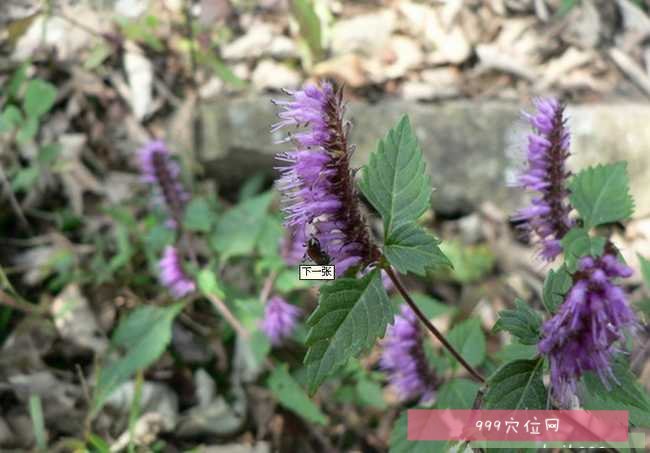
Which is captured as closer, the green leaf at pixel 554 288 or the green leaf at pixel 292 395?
the green leaf at pixel 554 288

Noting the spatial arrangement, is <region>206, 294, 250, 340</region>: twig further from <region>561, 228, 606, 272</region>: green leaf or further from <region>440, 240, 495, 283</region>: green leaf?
<region>561, 228, 606, 272</region>: green leaf

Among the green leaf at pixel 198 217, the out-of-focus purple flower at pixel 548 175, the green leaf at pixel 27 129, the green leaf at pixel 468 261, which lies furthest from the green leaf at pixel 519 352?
the green leaf at pixel 27 129

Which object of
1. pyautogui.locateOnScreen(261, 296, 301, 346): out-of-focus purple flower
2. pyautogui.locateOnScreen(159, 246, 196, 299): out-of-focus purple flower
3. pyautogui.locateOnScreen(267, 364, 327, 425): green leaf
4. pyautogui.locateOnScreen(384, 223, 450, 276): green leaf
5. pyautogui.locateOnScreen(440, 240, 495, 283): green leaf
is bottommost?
pyautogui.locateOnScreen(267, 364, 327, 425): green leaf

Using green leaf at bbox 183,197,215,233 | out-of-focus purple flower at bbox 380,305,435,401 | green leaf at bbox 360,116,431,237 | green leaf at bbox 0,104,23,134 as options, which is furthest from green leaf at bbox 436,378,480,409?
green leaf at bbox 0,104,23,134

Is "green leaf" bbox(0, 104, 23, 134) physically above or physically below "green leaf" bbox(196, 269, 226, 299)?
above

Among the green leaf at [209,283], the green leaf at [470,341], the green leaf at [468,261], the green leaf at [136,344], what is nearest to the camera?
the green leaf at [470,341]

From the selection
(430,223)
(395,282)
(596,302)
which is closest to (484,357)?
(395,282)

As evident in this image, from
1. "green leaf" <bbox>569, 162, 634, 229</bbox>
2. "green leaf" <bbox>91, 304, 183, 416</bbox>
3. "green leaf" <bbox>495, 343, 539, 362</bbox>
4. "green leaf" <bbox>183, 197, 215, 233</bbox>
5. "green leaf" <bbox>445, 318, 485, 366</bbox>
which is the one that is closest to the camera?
"green leaf" <bbox>495, 343, 539, 362</bbox>

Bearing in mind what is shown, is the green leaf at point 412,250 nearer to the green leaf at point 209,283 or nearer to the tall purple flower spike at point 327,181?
the tall purple flower spike at point 327,181
